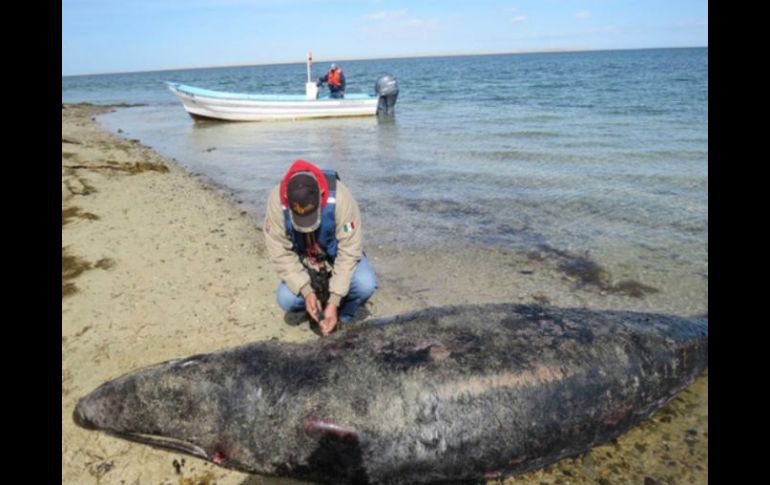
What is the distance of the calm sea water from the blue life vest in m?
2.59

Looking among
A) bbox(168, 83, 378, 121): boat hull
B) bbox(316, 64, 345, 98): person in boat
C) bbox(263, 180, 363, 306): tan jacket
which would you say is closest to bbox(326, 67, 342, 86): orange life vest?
bbox(316, 64, 345, 98): person in boat

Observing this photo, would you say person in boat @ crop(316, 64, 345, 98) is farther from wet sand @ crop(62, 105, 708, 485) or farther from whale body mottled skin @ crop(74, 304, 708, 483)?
whale body mottled skin @ crop(74, 304, 708, 483)

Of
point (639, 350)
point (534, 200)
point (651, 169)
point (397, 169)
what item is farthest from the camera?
point (397, 169)

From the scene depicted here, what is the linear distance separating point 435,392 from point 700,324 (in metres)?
2.33

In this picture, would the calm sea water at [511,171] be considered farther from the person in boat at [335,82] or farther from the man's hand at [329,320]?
the man's hand at [329,320]

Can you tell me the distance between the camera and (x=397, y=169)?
1194 cm

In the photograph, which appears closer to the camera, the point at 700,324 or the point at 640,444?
the point at 640,444

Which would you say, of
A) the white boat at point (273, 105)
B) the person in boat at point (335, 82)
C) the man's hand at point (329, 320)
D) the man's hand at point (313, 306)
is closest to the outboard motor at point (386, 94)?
the white boat at point (273, 105)

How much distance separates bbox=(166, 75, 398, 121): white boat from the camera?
74.4 ft

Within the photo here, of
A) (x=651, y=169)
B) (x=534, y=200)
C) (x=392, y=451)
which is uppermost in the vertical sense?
(x=651, y=169)

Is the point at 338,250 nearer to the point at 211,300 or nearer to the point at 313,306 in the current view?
the point at 313,306

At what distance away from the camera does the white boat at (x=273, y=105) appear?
74.4 ft
